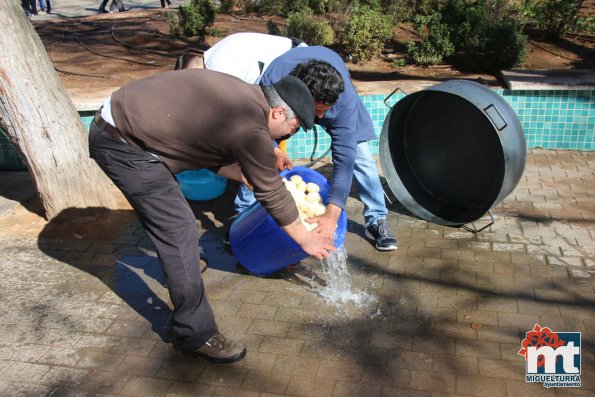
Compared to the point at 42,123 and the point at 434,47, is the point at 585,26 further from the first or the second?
the point at 42,123

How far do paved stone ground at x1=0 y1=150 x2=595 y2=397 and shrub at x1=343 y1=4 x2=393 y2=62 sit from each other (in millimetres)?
4449

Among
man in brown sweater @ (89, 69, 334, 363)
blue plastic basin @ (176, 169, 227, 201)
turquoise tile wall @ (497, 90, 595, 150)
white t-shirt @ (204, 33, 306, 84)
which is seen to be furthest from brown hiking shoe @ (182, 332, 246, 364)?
turquoise tile wall @ (497, 90, 595, 150)

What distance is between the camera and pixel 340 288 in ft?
12.6

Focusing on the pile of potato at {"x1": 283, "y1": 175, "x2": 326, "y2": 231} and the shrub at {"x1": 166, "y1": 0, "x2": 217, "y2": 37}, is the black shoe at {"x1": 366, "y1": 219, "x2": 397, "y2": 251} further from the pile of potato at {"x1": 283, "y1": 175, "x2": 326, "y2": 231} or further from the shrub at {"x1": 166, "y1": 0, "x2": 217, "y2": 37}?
the shrub at {"x1": 166, "y1": 0, "x2": 217, "y2": 37}

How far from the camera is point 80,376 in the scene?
10.4 ft

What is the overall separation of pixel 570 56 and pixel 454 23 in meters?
1.78

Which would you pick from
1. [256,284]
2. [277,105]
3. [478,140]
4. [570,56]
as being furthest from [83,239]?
[570,56]

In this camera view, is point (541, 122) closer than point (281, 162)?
No

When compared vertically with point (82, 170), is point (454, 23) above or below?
above

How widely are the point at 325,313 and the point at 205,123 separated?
1.52 metres

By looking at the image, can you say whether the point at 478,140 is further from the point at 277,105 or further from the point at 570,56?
the point at 570,56

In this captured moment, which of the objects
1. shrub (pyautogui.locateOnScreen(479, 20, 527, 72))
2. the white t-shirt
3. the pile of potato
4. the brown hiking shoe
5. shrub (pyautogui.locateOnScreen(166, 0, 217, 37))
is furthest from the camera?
shrub (pyautogui.locateOnScreen(166, 0, 217, 37))

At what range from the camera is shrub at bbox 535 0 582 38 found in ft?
29.4

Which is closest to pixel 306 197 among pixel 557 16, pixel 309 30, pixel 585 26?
pixel 309 30
